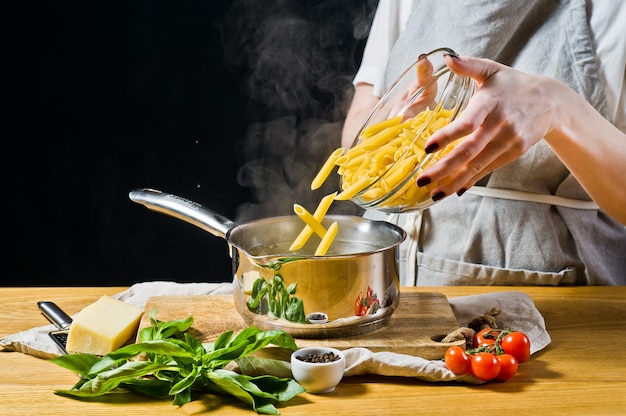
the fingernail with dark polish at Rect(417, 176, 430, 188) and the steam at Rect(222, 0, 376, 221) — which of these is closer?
the fingernail with dark polish at Rect(417, 176, 430, 188)

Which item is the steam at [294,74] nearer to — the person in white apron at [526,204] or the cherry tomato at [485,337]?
the person in white apron at [526,204]

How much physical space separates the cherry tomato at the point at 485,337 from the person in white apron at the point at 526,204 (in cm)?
45

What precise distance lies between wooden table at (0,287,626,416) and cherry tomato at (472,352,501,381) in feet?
0.08

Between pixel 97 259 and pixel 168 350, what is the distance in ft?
5.77

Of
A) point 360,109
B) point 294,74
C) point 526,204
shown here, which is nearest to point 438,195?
point 526,204

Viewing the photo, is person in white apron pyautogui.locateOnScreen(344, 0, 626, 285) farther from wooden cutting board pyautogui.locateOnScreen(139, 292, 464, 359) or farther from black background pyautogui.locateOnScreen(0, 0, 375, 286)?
black background pyautogui.locateOnScreen(0, 0, 375, 286)

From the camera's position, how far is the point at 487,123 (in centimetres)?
124

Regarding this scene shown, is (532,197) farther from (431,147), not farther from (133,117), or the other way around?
(133,117)

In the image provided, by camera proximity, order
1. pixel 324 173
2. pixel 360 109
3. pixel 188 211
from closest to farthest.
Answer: pixel 324 173, pixel 188 211, pixel 360 109

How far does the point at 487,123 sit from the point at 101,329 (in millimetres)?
730

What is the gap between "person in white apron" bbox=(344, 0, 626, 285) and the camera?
5.62ft

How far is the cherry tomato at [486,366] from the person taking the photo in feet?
3.89

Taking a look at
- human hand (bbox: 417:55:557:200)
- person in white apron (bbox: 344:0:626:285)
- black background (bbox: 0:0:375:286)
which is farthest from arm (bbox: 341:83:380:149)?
human hand (bbox: 417:55:557:200)

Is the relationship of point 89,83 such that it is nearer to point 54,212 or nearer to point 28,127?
point 28,127
